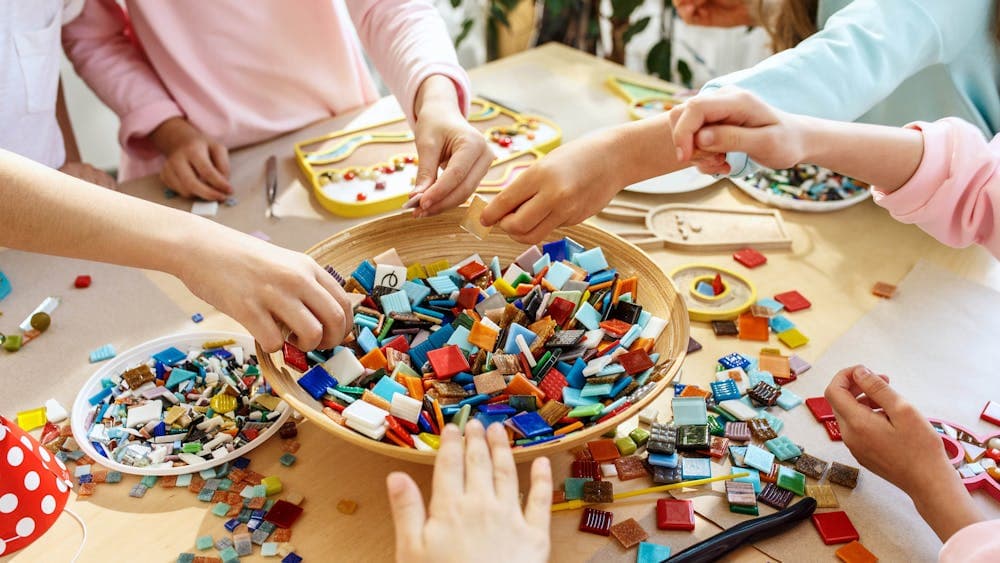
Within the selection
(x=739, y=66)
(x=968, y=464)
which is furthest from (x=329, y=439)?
(x=739, y=66)

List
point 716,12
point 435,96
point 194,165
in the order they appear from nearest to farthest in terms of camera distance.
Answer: point 435,96, point 194,165, point 716,12

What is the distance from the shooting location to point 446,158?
1075mm

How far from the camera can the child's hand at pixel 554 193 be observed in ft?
3.06

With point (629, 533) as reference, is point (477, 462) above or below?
above

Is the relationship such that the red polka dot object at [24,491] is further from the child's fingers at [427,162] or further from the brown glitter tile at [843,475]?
the brown glitter tile at [843,475]

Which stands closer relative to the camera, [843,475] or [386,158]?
[843,475]

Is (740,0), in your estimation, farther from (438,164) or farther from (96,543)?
(96,543)

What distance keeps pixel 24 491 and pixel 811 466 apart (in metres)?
0.80

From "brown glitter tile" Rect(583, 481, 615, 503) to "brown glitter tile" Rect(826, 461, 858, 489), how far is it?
0.24m

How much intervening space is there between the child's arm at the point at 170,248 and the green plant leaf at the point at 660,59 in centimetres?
186

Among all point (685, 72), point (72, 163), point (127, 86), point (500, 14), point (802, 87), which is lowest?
point (685, 72)

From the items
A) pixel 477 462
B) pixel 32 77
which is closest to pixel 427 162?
pixel 477 462

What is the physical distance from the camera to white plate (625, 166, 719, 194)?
1246 millimetres

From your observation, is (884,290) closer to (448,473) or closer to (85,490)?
(448,473)
